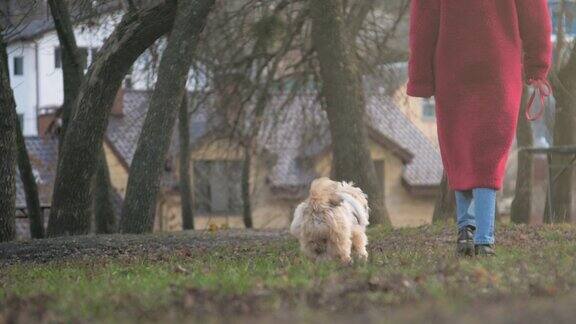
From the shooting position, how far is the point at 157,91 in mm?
16109

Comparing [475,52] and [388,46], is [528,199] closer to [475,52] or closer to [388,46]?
[388,46]

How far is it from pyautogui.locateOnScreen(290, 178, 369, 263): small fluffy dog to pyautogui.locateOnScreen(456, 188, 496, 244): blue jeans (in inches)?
33.7

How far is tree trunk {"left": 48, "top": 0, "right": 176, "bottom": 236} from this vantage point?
15664mm

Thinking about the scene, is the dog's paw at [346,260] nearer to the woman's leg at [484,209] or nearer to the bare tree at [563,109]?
the woman's leg at [484,209]

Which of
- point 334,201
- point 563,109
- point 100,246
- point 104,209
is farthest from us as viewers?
point 104,209

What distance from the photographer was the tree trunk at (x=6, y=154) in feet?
49.2

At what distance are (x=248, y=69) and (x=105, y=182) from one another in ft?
14.8

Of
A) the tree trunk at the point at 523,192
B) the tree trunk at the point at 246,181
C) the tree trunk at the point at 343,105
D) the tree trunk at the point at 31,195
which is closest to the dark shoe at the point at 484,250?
the tree trunk at the point at 343,105

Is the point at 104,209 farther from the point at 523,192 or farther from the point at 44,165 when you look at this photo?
the point at 44,165

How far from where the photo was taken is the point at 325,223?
391 inches

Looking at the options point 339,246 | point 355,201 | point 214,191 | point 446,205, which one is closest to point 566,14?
point 446,205

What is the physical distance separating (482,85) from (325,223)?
1.57 m

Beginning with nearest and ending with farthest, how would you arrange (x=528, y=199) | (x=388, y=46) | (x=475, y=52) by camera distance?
(x=475, y=52)
(x=528, y=199)
(x=388, y=46)

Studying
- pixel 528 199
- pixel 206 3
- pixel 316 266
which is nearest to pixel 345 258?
pixel 316 266
